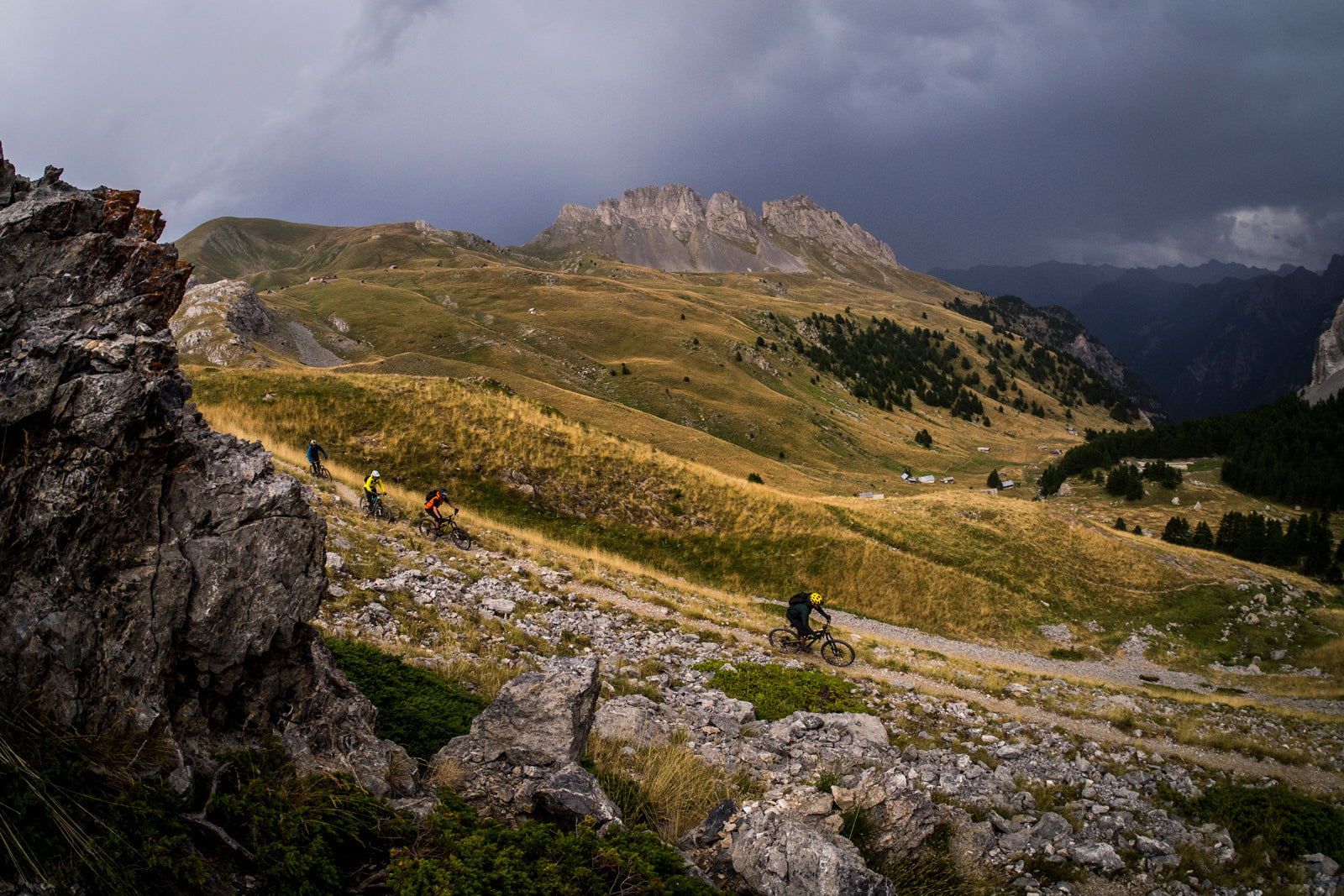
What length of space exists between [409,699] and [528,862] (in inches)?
161

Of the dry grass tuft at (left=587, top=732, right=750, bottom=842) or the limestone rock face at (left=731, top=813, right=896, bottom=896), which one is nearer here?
the limestone rock face at (left=731, top=813, right=896, bottom=896)

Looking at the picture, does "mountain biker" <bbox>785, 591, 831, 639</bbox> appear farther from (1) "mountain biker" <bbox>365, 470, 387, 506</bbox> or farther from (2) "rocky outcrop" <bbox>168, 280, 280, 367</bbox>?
(2) "rocky outcrop" <bbox>168, 280, 280, 367</bbox>

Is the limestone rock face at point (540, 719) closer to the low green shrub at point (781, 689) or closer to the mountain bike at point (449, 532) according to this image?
the low green shrub at point (781, 689)

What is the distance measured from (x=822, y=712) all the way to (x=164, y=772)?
38.9 ft

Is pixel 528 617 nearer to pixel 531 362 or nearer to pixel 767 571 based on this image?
pixel 767 571

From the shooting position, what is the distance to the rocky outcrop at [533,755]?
20.3 ft

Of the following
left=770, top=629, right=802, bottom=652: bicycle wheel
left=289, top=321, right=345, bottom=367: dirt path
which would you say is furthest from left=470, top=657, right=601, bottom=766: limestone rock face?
left=289, top=321, right=345, bottom=367: dirt path

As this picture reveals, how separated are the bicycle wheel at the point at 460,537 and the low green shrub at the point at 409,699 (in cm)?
1143

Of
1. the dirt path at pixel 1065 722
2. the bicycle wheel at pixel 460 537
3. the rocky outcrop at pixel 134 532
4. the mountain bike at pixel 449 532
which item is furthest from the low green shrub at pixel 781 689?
the mountain bike at pixel 449 532

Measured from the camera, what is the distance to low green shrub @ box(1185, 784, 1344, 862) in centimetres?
936

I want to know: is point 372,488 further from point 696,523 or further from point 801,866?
point 801,866

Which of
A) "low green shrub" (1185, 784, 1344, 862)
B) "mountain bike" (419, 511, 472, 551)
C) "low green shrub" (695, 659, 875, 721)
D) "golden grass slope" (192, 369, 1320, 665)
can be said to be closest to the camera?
"low green shrub" (1185, 784, 1344, 862)

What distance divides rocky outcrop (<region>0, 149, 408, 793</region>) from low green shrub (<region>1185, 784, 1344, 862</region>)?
515 inches

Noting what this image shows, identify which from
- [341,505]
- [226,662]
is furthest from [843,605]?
[226,662]
